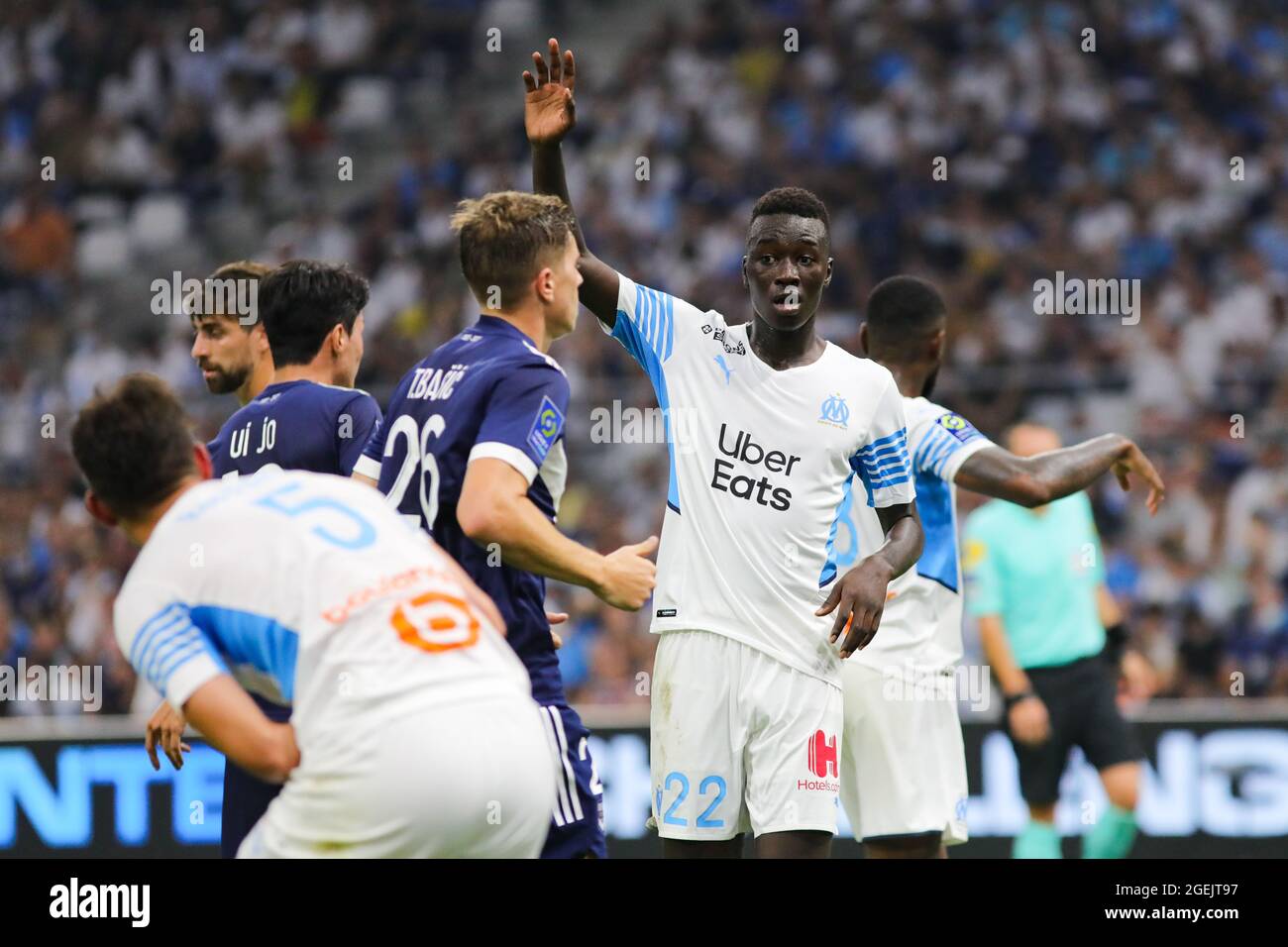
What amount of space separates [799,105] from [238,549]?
1460cm

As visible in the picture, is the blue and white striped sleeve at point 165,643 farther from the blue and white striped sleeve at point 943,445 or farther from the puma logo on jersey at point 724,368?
the blue and white striped sleeve at point 943,445

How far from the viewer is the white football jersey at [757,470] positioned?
5.26 meters

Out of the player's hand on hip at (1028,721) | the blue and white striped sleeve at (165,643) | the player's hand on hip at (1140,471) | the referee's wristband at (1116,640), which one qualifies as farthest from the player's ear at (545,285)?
the referee's wristband at (1116,640)

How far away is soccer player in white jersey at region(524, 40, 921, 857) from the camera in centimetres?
516

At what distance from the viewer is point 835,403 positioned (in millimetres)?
5406

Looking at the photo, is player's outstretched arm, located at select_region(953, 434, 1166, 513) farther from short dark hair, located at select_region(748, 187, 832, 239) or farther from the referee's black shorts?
the referee's black shorts

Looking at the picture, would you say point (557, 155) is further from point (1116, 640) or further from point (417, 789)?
point (1116, 640)

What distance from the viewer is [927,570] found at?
20.5 feet

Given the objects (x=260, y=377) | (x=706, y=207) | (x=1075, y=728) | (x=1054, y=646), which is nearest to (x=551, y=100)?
(x=260, y=377)

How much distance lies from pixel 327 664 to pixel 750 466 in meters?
2.17

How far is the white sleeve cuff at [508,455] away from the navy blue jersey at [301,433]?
974 millimetres

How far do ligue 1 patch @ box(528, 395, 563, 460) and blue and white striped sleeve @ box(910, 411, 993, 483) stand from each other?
1830mm
